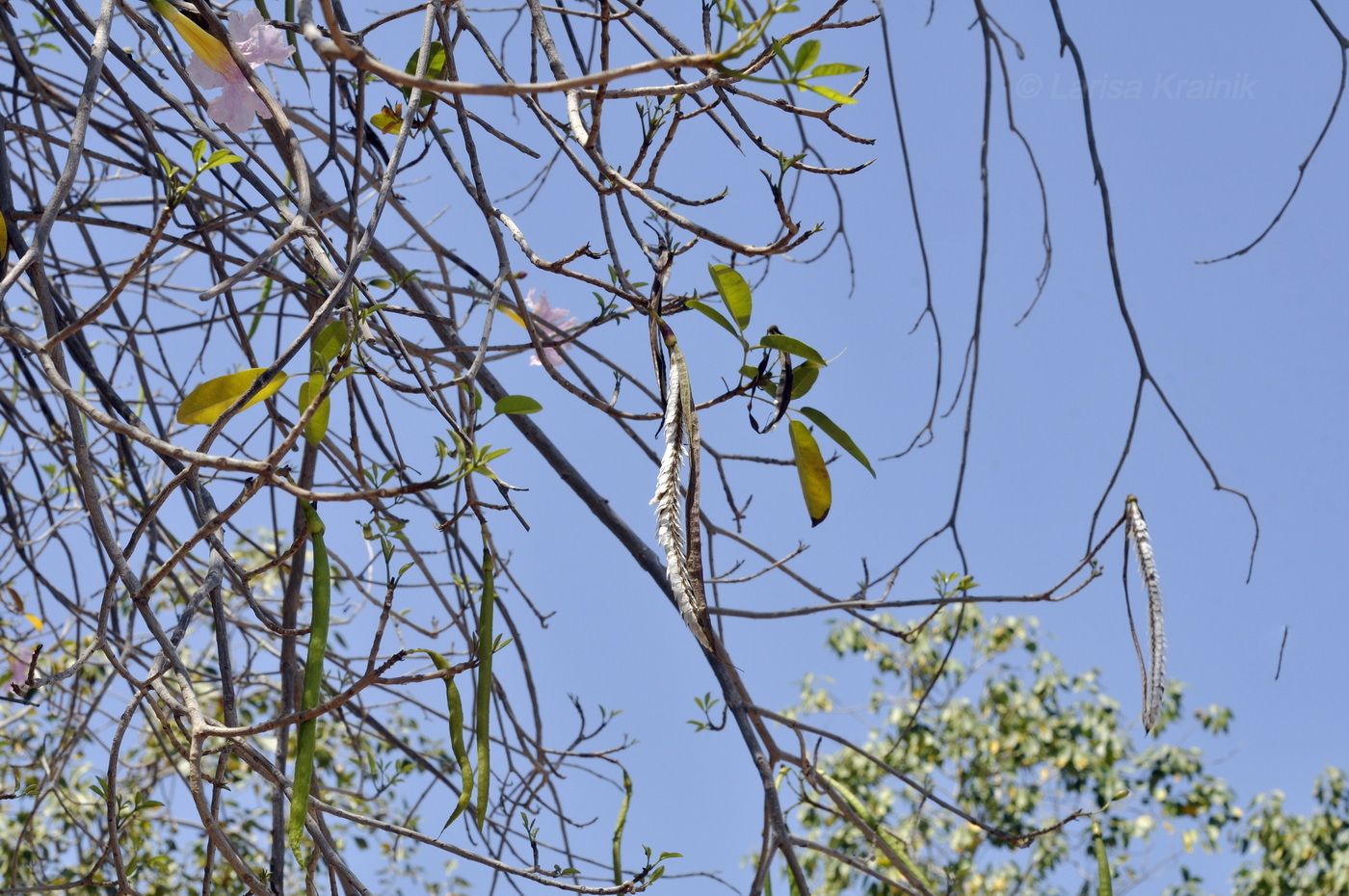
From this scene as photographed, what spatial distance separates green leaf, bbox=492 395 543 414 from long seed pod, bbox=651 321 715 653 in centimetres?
15

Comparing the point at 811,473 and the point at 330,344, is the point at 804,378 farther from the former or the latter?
the point at 330,344

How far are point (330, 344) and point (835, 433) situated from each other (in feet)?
1.15

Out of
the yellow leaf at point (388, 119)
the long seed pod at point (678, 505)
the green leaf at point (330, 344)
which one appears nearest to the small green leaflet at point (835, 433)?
the long seed pod at point (678, 505)

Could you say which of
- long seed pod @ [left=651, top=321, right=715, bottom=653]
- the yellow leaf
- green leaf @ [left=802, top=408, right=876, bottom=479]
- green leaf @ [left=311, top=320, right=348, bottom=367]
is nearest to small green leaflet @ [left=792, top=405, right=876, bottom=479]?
green leaf @ [left=802, top=408, right=876, bottom=479]

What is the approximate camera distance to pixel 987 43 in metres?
1.25

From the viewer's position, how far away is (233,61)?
34.3 inches

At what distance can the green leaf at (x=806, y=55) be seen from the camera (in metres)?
0.64

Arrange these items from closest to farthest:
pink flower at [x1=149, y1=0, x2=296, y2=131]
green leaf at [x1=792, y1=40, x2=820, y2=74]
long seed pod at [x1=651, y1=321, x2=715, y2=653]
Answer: long seed pod at [x1=651, y1=321, x2=715, y2=653]
green leaf at [x1=792, y1=40, x2=820, y2=74]
pink flower at [x1=149, y1=0, x2=296, y2=131]

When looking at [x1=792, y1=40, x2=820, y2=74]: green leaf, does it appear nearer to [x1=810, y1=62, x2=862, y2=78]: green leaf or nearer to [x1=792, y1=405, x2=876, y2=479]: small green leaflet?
[x1=810, y1=62, x2=862, y2=78]: green leaf

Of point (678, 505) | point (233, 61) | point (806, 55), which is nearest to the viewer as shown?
point (678, 505)

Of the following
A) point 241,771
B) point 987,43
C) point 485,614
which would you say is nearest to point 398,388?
point 485,614

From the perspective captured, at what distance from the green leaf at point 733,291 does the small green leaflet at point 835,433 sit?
0.07 meters

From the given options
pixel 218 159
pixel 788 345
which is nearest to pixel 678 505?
pixel 788 345

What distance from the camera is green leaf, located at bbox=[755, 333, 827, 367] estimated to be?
72cm
